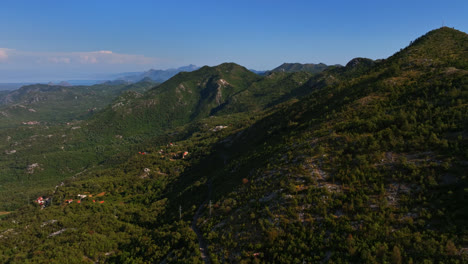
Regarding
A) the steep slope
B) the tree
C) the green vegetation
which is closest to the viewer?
the tree

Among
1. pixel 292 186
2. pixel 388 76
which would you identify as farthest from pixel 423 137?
pixel 388 76

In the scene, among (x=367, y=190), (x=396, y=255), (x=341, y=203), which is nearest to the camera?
(x=396, y=255)

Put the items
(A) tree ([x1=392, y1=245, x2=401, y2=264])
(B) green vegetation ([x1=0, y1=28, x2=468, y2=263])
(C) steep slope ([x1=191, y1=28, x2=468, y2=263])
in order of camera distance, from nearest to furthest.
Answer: (A) tree ([x1=392, y1=245, x2=401, y2=264]) → (C) steep slope ([x1=191, y1=28, x2=468, y2=263]) → (B) green vegetation ([x1=0, y1=28, x2=468, y2=263])

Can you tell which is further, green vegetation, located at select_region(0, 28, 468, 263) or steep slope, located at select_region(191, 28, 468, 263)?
green vegetation, located at select_region(0, 28, 468, 263)

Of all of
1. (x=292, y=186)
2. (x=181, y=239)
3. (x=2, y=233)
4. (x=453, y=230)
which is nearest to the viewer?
(x=453, y=230)

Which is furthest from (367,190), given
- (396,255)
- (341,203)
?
(396,255)

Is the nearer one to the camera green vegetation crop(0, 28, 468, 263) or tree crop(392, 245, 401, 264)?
tree crop(392, 245, 401, 264)

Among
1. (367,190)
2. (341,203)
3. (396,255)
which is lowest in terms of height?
(396,255)

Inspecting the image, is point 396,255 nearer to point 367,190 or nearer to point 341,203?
point 341,203

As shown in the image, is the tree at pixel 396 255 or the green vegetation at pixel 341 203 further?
the green vegetation at pixel 341 203

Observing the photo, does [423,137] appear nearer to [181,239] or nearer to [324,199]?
[324,199]

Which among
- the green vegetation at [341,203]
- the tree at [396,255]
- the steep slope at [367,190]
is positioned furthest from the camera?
the green vegetation at [341,203]
